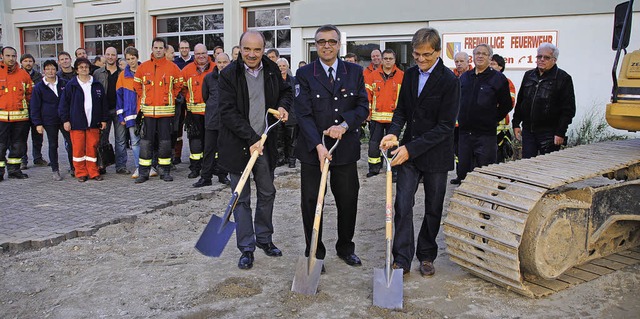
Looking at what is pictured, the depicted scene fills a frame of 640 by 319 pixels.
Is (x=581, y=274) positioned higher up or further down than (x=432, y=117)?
further down

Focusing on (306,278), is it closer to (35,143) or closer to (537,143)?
(537,143)

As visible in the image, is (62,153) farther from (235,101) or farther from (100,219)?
(235,101)

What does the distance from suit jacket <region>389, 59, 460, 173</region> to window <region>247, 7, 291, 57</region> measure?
42.2 feet

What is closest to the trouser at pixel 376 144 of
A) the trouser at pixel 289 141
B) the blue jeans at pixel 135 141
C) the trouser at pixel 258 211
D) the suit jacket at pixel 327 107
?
the trouser at pixel 289 141

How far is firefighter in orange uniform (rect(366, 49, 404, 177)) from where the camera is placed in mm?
9492

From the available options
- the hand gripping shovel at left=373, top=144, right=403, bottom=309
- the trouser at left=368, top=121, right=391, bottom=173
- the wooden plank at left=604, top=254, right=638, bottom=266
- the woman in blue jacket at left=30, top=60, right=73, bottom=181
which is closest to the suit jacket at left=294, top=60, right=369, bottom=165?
the hand gripping shovel at left=373, top=144, right=403, bottom=309

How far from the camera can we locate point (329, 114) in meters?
5.02

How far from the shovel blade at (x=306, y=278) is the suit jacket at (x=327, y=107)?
90cm

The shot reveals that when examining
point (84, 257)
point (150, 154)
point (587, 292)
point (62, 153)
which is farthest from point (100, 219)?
point (62, 153)

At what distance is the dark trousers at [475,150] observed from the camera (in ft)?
22.9

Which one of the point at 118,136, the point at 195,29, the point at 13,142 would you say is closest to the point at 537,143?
the point at 118,136

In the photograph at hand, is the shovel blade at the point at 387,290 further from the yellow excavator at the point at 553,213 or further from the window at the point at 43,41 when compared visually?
the window at the point at 43,41

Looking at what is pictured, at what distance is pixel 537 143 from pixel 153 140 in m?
5.62

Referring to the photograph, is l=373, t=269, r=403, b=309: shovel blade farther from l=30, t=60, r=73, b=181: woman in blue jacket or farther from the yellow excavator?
l=30, t=60, r=73, b=181: woman in blue jacket
